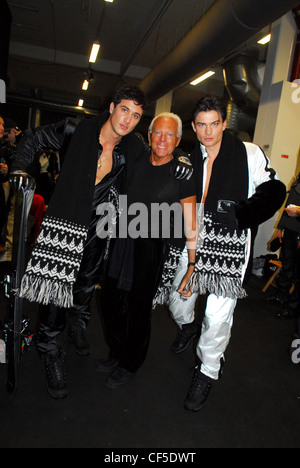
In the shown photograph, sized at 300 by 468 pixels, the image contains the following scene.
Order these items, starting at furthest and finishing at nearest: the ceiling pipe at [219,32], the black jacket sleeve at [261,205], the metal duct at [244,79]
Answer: the metal duct at [244,79]
the ceiling pipe at [219,32]
the black jacket sleeve at [261,205]

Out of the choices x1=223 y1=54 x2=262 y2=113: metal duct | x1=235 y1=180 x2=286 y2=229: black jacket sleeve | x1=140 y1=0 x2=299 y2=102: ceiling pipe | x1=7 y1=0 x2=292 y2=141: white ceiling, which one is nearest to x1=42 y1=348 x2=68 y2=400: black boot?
x1=235 y1=180 x2=286 y2=229: black jacket sleeve

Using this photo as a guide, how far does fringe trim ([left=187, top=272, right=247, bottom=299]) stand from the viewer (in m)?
2.04

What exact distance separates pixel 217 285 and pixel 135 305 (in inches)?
20.0

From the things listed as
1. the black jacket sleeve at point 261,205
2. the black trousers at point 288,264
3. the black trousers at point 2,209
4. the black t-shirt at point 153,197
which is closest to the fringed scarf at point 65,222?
the black t-shirt at point 153,197

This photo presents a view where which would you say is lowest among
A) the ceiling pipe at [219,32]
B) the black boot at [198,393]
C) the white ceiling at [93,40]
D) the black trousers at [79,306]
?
the black boot at [198,393]

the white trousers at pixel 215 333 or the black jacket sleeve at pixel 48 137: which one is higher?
the black jacket sleeve at pixel 48 137

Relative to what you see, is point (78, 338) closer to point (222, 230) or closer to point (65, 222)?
point (65, 222)

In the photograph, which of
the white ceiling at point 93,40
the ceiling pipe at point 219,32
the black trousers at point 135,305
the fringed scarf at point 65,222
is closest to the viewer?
the fringed scarf at point 65,222

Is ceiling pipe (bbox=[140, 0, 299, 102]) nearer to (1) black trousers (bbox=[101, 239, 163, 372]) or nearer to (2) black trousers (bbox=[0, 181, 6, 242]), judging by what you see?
(1) black trousers (bbox=[101, 239, 163, 372])

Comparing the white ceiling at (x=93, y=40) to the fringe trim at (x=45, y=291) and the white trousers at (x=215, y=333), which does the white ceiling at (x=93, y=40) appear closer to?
the white trousers at (x=215, y=333)

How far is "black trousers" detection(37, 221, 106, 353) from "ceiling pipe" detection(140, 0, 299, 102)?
3127 mm

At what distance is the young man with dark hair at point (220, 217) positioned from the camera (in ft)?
6.48

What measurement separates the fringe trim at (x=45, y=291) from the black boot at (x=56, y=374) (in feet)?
1.14
